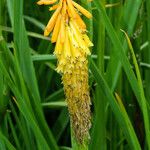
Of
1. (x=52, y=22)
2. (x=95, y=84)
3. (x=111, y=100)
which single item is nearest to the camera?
(x=52, y=22)

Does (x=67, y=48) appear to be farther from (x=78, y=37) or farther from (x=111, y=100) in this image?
(x=111, y=100)

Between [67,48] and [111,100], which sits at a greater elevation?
[67,48]

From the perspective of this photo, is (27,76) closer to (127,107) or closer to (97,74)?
(97,74)

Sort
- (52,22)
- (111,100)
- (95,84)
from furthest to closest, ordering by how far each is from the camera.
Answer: (95,84)
(111,100)
(52,22)

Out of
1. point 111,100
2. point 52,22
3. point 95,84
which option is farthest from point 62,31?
point 95,84

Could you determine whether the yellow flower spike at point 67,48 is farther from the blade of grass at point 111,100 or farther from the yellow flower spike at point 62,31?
the blade of grass at point 111,100

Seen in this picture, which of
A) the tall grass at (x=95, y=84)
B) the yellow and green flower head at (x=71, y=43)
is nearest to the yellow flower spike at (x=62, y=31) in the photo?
the yellow and green flower head at (x=71, y=43)

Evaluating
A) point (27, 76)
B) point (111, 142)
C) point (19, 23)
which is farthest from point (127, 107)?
point (19, 23)

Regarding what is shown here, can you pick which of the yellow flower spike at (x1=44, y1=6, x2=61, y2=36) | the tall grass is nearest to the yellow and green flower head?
the yellow flower spike at (x1=44, y1=6, x2=61, y2=36)
